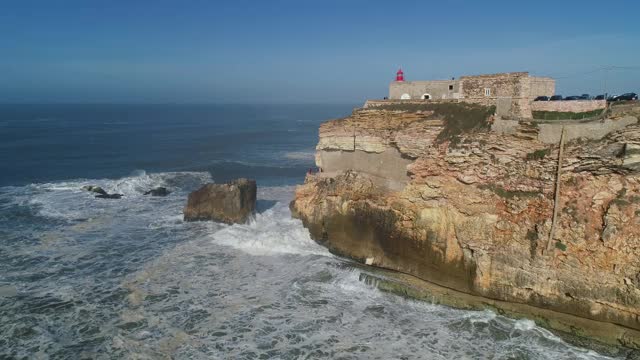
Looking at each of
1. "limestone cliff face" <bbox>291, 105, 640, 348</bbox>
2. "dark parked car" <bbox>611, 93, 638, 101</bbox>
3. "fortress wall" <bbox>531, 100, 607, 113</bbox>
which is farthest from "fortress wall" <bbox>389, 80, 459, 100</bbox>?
"dark parked car" <bbox>611, 93, 638, 101</bbox>

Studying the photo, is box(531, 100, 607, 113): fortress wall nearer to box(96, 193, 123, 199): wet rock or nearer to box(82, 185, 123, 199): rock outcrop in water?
box(96, 193, 123, 199): wet rock

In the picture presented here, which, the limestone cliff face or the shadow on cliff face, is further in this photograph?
the shadow on cliff face

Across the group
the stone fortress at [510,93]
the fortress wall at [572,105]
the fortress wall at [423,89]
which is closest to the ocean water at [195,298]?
the stone fortress at [510,93]

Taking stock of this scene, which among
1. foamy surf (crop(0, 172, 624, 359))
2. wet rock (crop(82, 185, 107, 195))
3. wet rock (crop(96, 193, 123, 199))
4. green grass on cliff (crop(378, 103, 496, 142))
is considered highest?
green grass on cliff (crop(378, 103, 496, 142))

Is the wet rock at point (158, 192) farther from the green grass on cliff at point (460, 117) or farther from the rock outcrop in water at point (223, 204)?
the green grass on cliff at point (460, 117)

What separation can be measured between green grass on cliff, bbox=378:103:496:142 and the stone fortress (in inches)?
22.8

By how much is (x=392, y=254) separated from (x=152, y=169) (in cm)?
2472

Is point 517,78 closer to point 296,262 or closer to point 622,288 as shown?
point 622,288

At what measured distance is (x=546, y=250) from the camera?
516 inches

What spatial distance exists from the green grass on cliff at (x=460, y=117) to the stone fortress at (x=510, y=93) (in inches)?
22.8

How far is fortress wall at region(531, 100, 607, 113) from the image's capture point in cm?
1608

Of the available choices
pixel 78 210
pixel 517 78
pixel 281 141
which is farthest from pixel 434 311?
pixel 281 141

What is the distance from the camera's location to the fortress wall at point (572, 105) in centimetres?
1608

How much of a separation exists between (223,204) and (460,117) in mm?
11468
